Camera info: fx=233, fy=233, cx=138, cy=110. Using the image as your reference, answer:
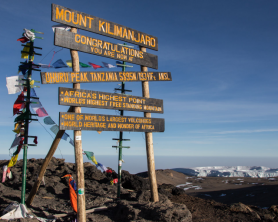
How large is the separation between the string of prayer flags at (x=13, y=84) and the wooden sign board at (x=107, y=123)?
3219mm

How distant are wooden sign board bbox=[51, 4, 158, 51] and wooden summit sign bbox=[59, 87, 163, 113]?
2.16 m

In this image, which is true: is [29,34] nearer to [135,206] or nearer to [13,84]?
[13,84]

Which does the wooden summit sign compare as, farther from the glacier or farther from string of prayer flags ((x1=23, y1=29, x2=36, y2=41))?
the glacier

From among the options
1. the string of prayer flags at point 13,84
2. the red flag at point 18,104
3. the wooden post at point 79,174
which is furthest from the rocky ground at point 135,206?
the string of prayer flags at point 13,84

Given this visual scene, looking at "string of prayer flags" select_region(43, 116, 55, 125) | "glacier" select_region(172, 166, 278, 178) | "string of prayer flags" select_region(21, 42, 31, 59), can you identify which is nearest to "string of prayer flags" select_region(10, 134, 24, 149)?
"string of prayer flags" select_region(43, 116, 55, 125)

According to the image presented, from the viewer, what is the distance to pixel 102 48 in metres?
7.89

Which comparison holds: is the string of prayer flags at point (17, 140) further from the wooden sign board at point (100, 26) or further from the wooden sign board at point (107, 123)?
the wooden sign board at point (100, 26)

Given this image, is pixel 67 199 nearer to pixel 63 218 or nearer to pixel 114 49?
pixel 63 218

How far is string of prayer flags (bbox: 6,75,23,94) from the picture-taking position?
845 centimetres

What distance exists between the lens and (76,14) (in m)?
7.39

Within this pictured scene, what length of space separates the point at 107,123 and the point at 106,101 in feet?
2.36

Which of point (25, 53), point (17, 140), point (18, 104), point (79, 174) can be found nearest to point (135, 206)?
point (79, 174)

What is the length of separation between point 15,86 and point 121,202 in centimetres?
571

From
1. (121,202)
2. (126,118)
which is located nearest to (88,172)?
(121,202)
